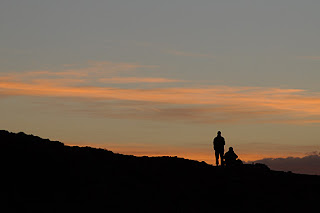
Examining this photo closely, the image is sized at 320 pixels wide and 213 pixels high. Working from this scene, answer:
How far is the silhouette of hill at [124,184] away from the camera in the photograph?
1422 inches

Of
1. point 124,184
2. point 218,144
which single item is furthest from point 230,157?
point 124,184

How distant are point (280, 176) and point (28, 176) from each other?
745 inches

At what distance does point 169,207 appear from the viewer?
36406 mm

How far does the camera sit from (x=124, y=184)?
39.4 m

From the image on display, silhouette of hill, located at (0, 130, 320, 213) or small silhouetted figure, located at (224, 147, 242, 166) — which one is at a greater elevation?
small silhouetted figure, located at (224, 147, 242, 166)

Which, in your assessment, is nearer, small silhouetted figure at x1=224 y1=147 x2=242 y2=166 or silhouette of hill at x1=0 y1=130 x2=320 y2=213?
silhouette of hill at x1=0 y1=130 x2=320 y2=213

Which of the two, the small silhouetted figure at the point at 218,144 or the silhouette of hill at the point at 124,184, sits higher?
the small silhouetted figure at the point at 218,144

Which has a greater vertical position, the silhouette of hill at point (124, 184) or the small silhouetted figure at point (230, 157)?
the small silhouetted figure at point (230, 157)

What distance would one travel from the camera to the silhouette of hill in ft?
119

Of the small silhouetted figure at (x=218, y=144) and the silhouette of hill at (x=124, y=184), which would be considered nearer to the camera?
the silhouette of hill at (x=124, y=184)

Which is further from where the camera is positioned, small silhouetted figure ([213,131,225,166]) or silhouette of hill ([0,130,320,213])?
small silhouetted figure ([213,131,225,166])

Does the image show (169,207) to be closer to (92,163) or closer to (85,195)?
(85,195)

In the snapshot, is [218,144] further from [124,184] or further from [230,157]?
[124,184]

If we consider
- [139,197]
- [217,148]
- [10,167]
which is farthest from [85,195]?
[217,148]
